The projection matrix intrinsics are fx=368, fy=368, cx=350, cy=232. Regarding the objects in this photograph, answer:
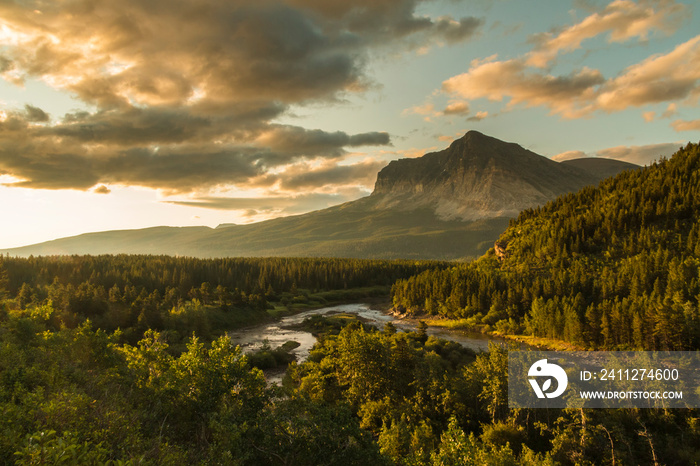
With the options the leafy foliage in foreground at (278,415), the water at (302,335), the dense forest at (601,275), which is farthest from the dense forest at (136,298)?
the dense forest at (601,275)

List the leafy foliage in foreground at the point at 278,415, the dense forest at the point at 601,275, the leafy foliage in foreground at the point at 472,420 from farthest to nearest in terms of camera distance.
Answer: the dense forest at the point at 601,275 < the leafy foliage in foreground at the point at 472,420 < the leafy foliage in foreground at the point at 278,415

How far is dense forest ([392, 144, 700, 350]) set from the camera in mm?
85938

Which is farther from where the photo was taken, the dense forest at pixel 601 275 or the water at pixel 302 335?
the water at pixel 302 335

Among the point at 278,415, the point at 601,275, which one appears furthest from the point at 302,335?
the point at 601,275

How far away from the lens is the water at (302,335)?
330 feet

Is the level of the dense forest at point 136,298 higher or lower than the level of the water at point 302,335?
higher

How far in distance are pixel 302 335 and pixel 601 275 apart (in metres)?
101

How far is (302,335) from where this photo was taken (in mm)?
118688

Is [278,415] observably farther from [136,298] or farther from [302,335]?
[136,298]

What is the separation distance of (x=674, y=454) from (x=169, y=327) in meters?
106

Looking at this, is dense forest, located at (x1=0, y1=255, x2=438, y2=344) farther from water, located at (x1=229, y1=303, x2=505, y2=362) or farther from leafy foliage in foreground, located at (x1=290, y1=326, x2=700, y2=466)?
leafy foliage in foreground, located at (x1=290, y1=326, x2=700, y2=466)

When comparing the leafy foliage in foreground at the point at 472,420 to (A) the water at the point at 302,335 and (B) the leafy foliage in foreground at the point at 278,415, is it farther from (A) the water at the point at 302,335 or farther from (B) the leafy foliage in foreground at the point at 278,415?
(A) the water at the point at 302,335

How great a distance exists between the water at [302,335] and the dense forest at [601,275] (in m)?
11.1

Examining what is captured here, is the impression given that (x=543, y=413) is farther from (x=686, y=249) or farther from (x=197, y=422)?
(x=686, y=249)
